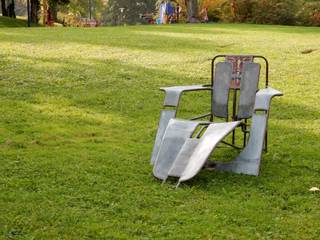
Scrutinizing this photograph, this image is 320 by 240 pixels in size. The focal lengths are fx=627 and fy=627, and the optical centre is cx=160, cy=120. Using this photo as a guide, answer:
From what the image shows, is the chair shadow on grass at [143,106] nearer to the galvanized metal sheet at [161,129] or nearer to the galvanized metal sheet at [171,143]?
the galvanized metal sheet at [161,129]

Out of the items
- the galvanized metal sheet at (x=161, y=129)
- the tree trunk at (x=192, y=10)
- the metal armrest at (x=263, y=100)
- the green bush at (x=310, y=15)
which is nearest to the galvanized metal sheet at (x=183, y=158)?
the galvanized metal sheet at (x=161, y=129)

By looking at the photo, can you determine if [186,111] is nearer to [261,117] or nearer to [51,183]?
[261,117]

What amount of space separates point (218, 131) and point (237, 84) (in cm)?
133

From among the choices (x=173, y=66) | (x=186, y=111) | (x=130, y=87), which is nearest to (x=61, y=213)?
(x=186, y=111)

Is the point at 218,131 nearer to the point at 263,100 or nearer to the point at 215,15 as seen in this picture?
the point at 263,100

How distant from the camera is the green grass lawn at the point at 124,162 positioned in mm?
4633

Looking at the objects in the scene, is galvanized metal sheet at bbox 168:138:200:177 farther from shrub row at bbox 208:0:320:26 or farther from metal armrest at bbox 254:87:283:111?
shrub row at bbox 208:0:320:26

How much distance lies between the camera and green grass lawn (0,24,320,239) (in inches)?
182

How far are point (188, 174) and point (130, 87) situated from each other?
5.74m

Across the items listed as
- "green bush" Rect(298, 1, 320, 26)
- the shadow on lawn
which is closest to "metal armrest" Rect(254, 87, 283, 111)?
the shadow on lawn

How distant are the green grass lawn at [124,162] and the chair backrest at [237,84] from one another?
52 cm

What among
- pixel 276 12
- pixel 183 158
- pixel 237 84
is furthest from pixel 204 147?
pixel 276 12

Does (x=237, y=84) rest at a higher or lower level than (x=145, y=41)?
higher

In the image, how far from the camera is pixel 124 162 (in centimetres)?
636
